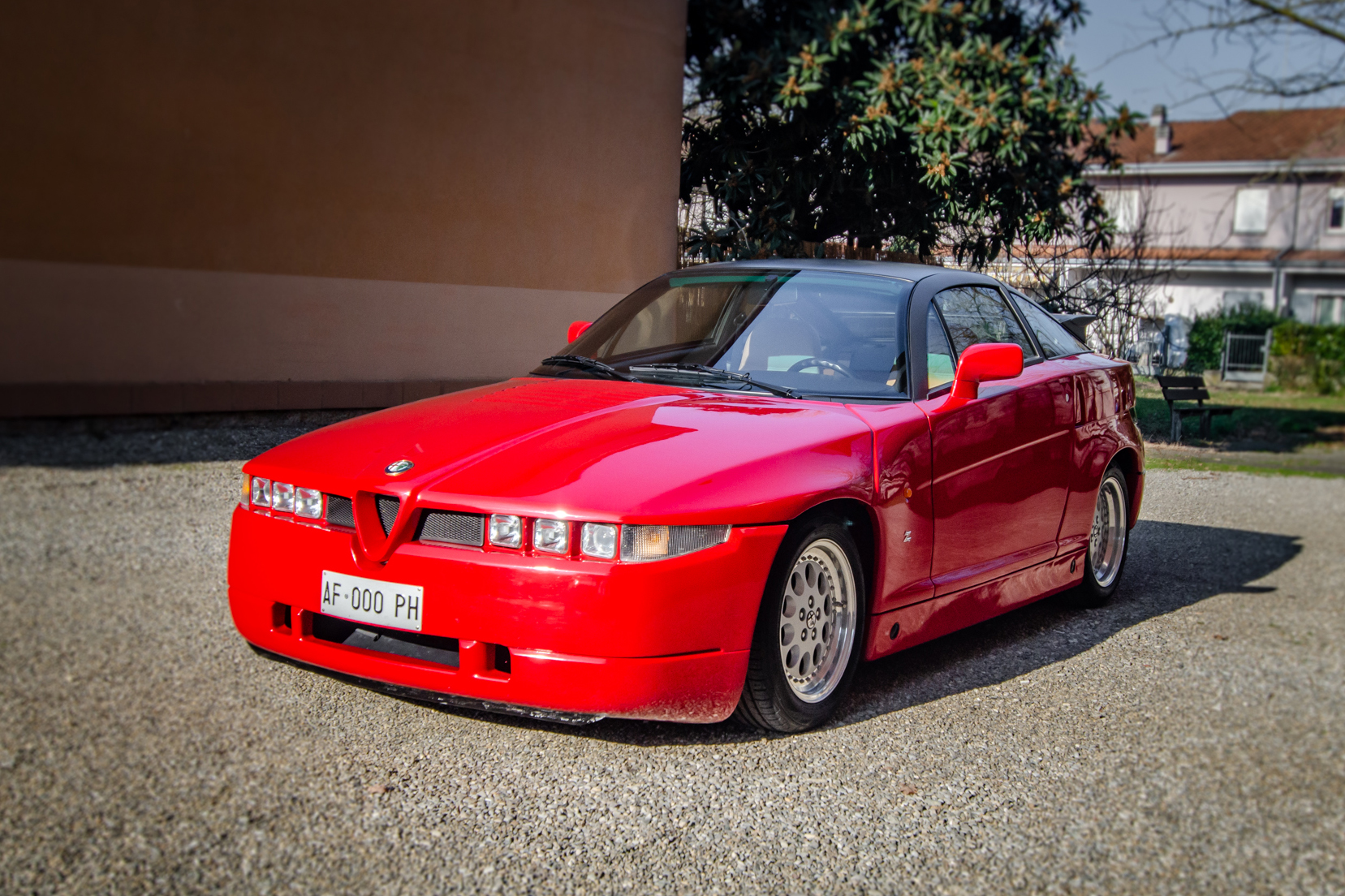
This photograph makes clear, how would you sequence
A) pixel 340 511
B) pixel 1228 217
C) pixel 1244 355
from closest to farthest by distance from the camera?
pixel 340 511, pixel 1244 355, pixel 1228 217

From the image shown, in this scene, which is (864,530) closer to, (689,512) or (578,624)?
(689,512)

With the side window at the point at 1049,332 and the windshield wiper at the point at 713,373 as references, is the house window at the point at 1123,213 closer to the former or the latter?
the side window at the point at 1049,332

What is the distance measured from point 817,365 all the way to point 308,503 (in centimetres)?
182

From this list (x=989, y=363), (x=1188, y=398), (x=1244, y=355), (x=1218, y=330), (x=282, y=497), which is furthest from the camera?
(x=1218, y=330)

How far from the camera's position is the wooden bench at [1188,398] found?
1251cm

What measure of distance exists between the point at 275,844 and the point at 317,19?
5.96 m

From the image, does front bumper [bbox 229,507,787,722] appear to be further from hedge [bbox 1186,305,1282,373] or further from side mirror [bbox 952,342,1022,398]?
hedge [bbox 1186,305,1282,373]

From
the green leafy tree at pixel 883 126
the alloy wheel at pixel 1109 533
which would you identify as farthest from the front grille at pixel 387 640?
the green leafy tree at pixel 883 126

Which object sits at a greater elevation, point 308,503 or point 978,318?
point 978,318

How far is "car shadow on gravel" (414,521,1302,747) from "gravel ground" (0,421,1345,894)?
25mm

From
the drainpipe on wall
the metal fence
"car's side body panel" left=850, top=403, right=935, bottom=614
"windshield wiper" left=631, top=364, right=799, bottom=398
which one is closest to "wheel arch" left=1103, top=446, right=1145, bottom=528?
"car's side body panel" left=850, top=403, right=935, bottom=614

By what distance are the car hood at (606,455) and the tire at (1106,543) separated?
6.59 ft

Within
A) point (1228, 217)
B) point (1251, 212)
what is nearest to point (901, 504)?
point (1228, 217)

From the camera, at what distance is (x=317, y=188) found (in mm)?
6973
